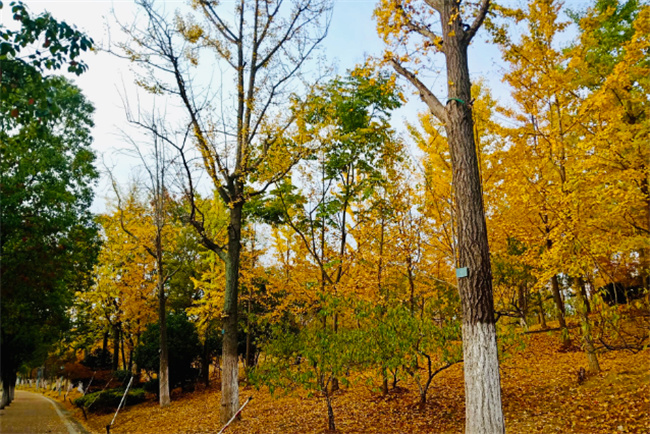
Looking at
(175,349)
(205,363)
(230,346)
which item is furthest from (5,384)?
(230,346)

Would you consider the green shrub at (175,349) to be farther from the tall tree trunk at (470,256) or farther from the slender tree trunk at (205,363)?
the tall tree trunk at (470,256)

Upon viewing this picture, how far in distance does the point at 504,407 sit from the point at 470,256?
4.31m

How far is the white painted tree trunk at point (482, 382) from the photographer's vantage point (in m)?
4.48

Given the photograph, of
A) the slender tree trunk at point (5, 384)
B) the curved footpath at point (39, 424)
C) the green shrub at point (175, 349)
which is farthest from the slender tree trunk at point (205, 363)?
the slender tree trunk at point (5, 384)

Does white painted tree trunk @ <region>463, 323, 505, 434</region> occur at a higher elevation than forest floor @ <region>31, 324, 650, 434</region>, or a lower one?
higher

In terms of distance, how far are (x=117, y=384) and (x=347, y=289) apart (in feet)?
50.8

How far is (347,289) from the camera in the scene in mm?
10453

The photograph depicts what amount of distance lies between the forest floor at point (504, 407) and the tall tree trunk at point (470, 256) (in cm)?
237

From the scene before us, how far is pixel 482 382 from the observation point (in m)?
4.60

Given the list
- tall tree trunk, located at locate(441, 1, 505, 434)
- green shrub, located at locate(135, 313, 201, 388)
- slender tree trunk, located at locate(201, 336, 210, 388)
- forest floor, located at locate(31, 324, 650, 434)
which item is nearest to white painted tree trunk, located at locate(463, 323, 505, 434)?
tall tree trunk, located at locate(441, 1, 505, 434)

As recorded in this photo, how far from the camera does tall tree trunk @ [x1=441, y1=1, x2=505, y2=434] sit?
457 centimetres

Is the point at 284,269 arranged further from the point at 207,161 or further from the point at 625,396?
the point at 625,396

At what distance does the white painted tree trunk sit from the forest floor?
→ 232 cm

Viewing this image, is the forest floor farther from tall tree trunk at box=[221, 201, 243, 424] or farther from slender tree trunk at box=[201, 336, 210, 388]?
slender tree trunk at box=[201, 336, 210, 388]
